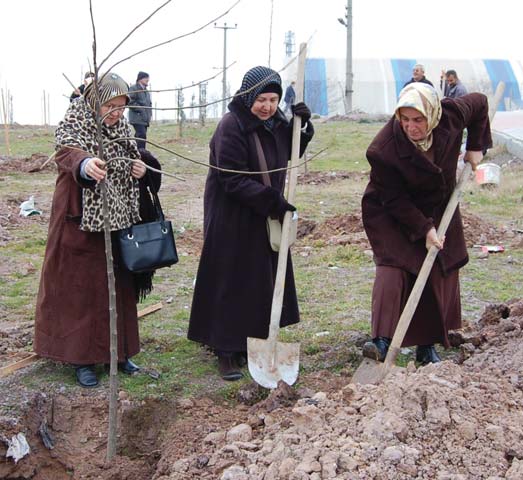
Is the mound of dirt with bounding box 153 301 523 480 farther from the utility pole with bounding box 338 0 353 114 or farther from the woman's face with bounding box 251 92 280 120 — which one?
the utility pole with bounding box 338 0 353 114

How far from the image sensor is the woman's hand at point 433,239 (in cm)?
393

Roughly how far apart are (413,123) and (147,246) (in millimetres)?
1546

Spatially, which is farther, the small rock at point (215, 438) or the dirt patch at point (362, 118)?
the dirt patch at point (362, 118)

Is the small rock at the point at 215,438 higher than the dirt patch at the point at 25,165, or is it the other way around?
the dirt patch at the point at 25,165

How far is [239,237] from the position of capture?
13.6 ft

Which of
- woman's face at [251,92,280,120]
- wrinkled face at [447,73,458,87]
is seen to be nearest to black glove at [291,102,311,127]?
woman's face at [251,92,280,120]

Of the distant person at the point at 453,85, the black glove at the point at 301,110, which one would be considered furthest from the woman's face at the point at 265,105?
the distant person at the point at 453,85

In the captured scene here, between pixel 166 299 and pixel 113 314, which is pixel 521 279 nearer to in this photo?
pixel 166 299

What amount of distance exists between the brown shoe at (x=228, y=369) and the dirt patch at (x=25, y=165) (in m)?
11.3

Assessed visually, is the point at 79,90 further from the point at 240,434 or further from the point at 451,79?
the point at 451,79

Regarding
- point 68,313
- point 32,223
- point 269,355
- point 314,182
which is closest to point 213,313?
point 269,355

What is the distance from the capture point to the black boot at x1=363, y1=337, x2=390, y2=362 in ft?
13.9

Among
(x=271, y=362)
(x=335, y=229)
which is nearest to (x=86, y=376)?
(x=271, y=362)

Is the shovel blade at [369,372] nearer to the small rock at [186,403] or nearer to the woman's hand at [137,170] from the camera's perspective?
the small rock at [186,403]
